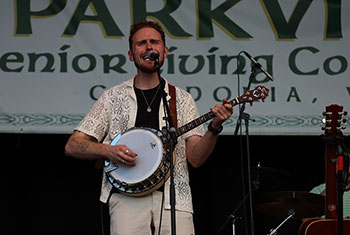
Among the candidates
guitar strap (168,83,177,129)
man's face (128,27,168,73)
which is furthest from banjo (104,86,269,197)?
man's face (128,27,168,73)

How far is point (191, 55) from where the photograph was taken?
16.2ft

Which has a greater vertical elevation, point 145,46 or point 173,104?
point 145,46

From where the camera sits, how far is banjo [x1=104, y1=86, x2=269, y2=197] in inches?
138

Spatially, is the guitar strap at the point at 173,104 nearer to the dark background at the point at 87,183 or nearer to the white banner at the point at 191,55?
the white banner at the point at 191,55

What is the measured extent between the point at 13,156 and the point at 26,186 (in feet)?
0.99

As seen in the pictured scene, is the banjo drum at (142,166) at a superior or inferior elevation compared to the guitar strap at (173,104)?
inferior

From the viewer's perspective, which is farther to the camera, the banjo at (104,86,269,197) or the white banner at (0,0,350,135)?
the white banner at (0,0,350,135)

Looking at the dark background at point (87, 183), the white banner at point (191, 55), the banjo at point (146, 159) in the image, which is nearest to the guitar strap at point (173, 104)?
the banjo at point (146, 159)

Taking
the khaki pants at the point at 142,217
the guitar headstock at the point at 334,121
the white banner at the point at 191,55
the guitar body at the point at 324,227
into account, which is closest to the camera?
the khaki pants at the point at 142,217

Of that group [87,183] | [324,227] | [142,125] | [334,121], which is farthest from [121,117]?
[87,183]

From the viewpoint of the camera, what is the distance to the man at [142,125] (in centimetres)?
350

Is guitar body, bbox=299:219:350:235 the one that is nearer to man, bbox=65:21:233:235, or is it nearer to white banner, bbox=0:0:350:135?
man, bbox=65:21:233:235

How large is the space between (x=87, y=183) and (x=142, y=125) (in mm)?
2043

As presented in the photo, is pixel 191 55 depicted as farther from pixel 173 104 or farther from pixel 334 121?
pixel 334 121
